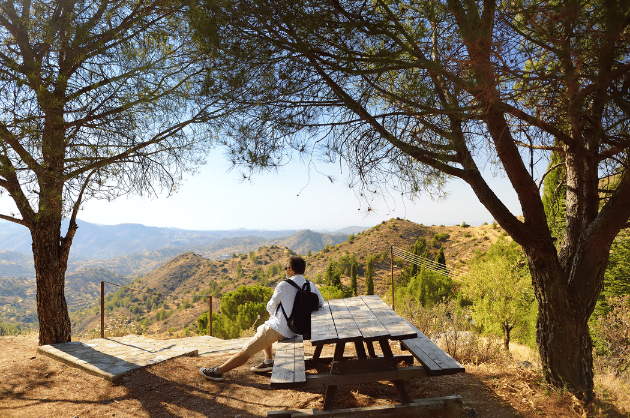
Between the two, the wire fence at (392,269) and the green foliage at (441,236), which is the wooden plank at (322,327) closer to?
the wire fence at (392,269)

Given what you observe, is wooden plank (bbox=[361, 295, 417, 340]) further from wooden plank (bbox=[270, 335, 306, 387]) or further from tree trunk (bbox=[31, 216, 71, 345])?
tree trunk (bbox=[31, 216, 71, 345])

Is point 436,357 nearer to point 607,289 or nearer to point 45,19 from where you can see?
point 45,19

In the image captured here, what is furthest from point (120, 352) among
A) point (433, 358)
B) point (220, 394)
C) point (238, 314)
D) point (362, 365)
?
point (238, 314)

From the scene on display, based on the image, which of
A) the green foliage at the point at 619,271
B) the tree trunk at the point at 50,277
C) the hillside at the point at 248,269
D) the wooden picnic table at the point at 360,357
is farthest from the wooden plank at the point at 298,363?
the hillside at the point at 248,269

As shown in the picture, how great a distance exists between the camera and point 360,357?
328 centimetres

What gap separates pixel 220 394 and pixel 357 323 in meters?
1.58

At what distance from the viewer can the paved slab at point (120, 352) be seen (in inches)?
170

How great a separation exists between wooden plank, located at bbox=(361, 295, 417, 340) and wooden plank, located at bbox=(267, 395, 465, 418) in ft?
1.74

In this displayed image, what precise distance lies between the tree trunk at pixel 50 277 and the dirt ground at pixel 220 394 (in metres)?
1.11

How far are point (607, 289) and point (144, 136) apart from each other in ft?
40.0

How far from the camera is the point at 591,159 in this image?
3531 mm

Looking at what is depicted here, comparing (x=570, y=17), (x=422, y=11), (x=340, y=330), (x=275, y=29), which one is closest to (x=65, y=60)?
(x=275, y=29)

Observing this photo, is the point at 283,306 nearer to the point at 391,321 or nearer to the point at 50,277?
the point at 391,321

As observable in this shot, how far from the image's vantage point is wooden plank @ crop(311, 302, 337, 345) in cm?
268
